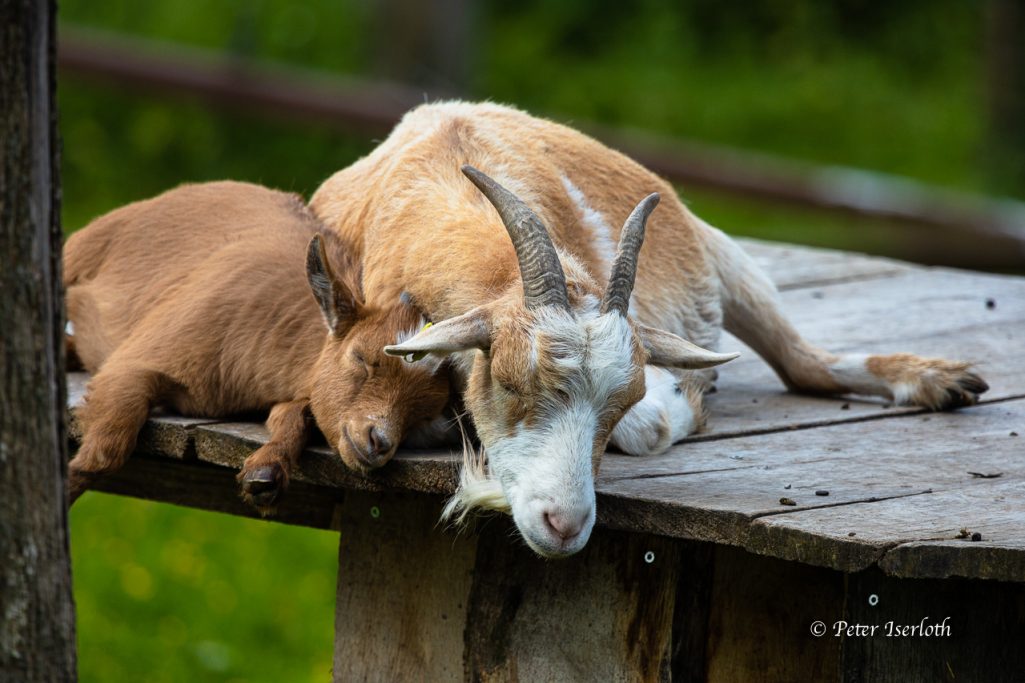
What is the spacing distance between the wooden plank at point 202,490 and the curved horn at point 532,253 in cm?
137

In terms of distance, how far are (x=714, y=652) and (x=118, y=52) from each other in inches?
355

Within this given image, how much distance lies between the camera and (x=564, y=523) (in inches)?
124

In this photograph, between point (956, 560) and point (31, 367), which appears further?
point (956, 560)

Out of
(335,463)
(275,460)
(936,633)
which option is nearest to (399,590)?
(335,463)

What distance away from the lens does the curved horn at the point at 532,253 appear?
3.38 metres

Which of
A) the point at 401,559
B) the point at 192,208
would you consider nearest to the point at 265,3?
the point at 192,208

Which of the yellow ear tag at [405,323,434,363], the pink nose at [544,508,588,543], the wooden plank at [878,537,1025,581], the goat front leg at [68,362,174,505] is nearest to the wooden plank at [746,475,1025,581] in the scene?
the wooden plank at [878,537,1025,581]

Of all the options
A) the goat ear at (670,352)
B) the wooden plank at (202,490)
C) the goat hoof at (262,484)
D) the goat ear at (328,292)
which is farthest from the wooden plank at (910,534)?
the wooden plank at (202,490)

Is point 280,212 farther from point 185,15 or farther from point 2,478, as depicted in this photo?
point 185,15

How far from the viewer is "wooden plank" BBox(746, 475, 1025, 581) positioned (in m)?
2.93

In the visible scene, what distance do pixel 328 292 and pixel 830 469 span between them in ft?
4.23

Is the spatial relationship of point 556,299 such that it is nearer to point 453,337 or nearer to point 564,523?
point 453,337

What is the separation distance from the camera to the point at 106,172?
12664mm

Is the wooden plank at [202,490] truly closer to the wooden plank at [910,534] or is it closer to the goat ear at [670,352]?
the goat ear at [670,352]
